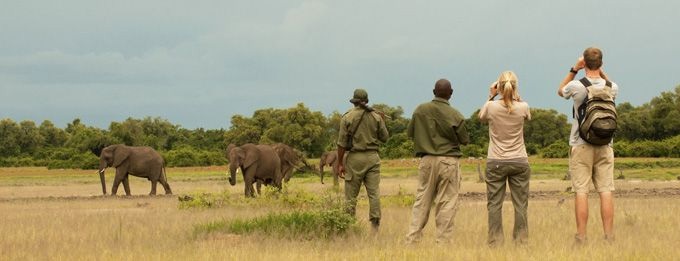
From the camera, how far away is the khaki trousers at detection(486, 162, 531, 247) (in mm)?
10898

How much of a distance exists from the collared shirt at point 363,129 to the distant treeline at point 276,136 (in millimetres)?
64231

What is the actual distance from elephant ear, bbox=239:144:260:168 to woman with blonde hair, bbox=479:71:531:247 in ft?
53.0

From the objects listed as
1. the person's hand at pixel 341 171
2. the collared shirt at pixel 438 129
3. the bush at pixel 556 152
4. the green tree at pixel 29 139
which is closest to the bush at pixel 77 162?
the green tree at pixel 29 139

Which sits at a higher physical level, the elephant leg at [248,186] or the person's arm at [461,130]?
the person's arm at [461,130]

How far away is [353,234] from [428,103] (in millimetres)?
2221

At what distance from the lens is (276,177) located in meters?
27.5

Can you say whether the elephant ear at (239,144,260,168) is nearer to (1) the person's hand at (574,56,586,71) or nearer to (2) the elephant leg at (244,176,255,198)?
(2) the elephant leg at (244,176,255,198)

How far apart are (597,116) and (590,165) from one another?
713 millimetres

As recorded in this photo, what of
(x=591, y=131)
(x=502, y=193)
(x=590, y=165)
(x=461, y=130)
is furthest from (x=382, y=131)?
(x=591, y=131)

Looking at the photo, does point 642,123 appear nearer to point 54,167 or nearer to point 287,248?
point 54,167

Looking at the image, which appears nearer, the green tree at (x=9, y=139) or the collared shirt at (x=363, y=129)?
the collared shirt at (x=363, y=129)

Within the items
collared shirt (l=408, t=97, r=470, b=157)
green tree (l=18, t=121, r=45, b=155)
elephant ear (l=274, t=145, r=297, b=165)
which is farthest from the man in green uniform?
green tree (l=18, t=121, r=45, b=155)

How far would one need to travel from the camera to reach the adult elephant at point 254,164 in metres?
A: 26.5

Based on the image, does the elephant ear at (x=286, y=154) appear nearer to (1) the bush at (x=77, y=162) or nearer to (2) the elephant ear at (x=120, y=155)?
(2) the elephant ear at (x=120, y=155)
